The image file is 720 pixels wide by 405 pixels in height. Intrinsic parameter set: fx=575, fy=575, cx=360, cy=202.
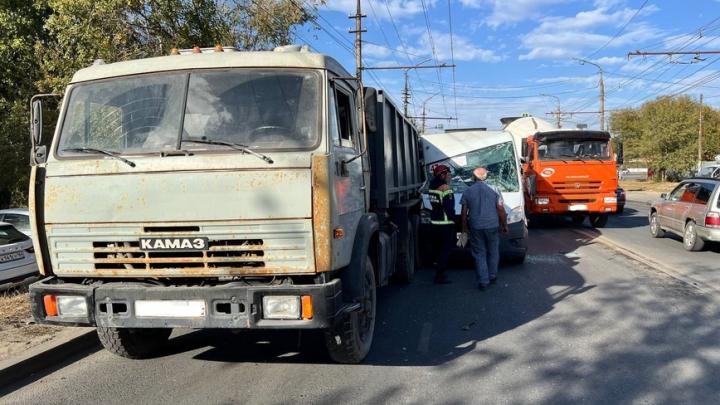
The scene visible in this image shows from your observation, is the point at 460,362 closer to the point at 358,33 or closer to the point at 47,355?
the point at 47,355

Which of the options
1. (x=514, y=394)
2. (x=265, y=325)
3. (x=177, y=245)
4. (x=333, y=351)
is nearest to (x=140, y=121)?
(x=177, y=245)

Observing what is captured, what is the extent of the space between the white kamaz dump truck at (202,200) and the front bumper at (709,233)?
348 inches

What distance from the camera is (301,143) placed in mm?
4285

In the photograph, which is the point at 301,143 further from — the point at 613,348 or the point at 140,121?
the point at 613,348

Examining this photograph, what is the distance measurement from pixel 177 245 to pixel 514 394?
2.71m

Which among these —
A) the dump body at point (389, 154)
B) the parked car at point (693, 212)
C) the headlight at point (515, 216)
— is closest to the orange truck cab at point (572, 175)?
the parked car at point (693, 212)

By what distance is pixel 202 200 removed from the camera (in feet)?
13.4

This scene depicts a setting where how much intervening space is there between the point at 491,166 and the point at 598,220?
765cm

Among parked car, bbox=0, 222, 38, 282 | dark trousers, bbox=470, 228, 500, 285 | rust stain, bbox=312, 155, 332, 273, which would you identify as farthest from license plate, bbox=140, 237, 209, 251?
parked car, bbox=0, 222, 38, 282

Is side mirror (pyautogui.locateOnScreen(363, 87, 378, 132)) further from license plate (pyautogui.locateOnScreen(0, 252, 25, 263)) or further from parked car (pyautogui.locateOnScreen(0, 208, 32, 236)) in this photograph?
parked car (pyautogui.locateOnScreen(0, 208, 32, 236))

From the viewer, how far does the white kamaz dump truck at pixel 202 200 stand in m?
4.05

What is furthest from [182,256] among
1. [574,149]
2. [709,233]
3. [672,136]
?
[672,136]

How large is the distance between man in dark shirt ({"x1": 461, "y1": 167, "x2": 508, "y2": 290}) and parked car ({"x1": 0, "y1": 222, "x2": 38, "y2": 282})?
21.1 ft

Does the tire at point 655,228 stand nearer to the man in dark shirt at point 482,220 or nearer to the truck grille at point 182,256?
the man in dark shirt at point 482,220
